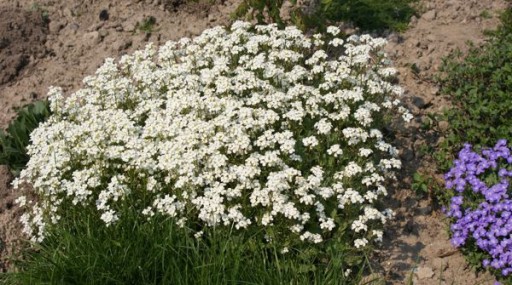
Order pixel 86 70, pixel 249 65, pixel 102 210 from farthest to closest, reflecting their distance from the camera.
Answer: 1. pixel 86 70
2. pixel 249 65
3. pixel 102 210

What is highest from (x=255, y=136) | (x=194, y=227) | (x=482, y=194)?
(x=255, y=136)

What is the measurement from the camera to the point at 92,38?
825 centimetres

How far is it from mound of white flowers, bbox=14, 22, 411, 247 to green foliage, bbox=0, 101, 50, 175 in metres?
0.37

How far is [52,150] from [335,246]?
2727mm

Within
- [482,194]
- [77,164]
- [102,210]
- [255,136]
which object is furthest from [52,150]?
[482,194]

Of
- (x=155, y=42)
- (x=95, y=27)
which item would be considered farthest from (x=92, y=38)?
(x=155, y=42)

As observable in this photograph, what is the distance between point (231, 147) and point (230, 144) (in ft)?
0.17

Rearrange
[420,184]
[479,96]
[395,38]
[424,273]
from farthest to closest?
[395,38], [479,96], [420,184], [424,273]

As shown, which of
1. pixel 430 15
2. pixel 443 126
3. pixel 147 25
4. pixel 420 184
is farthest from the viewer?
pixel 147 25

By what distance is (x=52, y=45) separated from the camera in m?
8.26

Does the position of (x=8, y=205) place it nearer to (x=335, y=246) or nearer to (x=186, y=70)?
(x=186, y=70)

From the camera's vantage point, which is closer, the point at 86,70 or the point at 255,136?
the point at 255,136

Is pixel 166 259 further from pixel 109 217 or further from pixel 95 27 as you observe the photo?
pixel 95 27

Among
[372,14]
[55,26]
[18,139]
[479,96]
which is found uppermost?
[55,26]
